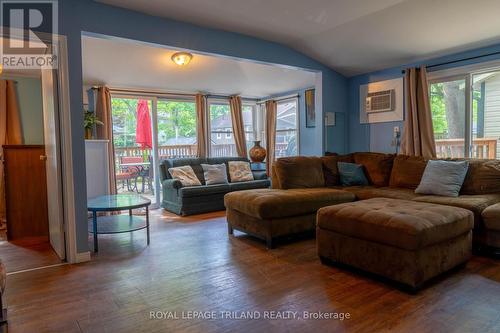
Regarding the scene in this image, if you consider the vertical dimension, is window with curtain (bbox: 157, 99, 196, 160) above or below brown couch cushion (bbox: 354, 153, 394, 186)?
above

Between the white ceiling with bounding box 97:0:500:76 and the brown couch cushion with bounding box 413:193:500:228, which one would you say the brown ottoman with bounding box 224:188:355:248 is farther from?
the white ceiling with bounding box 97:0:500:76

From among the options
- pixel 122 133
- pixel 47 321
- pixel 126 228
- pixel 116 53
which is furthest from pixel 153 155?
pixel 47 321

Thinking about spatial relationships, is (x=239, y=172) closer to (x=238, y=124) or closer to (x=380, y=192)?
(x=238, y=124)

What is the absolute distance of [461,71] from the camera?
13.3ft

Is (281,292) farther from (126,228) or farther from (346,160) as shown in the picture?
(346,160)

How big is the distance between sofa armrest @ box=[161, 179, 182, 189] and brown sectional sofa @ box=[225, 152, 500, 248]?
4.86 ft

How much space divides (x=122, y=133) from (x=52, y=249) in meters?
2.63

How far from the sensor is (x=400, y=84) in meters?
4.62

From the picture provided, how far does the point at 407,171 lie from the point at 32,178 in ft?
15.0

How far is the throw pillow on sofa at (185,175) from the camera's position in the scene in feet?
17.4

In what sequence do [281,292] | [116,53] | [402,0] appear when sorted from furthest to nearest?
[116,53], [402,0], [281,292]

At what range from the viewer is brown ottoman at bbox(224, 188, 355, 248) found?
10.8 feet

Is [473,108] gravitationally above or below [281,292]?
above

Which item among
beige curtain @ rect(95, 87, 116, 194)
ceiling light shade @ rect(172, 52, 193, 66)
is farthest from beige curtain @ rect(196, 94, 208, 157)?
ceiling light shade @ rect(172, 52, 193, 66)
